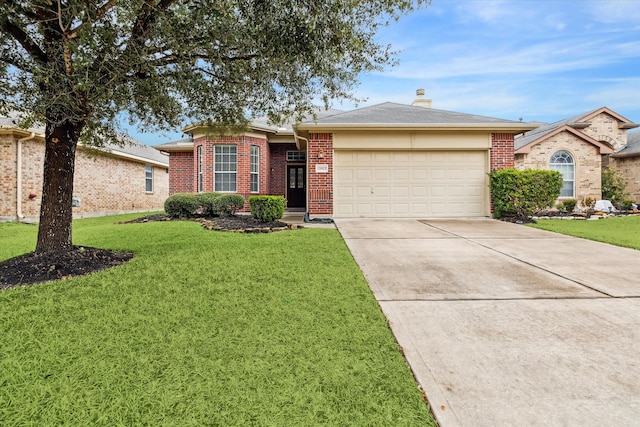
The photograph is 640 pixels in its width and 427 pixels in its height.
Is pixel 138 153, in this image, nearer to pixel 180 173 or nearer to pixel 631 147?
pixel 180 173

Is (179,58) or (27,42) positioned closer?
(27,42)

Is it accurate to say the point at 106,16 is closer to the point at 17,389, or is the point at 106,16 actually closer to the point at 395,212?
the point at 17,389

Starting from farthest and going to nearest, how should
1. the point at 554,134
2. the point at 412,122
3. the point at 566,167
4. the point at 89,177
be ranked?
the point at 566,167 < the point at 554,134 < the point at 89,177 < the point at 412,122

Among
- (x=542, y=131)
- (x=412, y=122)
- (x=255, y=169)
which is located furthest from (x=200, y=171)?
(x=542, y=131)

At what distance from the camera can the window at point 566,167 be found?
15312mm

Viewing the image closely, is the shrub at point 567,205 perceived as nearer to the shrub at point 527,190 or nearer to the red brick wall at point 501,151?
the shrub at point 527,190

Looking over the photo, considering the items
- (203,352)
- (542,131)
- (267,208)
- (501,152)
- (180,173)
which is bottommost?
(203,352)

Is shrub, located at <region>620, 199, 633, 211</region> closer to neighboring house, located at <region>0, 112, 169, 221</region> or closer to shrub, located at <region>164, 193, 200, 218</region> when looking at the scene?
shrub, located at <region>164, 193, 200, 218</region>

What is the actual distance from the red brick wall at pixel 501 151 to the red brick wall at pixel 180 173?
12863 millimetres

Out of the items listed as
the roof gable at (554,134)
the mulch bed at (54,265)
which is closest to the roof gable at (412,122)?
the roof gable at (554,134)

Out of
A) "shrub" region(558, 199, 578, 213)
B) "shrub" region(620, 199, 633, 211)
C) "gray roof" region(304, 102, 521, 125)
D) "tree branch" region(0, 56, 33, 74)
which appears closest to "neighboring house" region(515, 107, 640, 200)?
"shrub" region(558, 199, 578, 213)

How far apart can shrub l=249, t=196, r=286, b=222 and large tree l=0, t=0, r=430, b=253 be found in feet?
12.3

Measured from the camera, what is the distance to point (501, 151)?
10.7 metres

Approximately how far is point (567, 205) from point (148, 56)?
1638 centimetres
